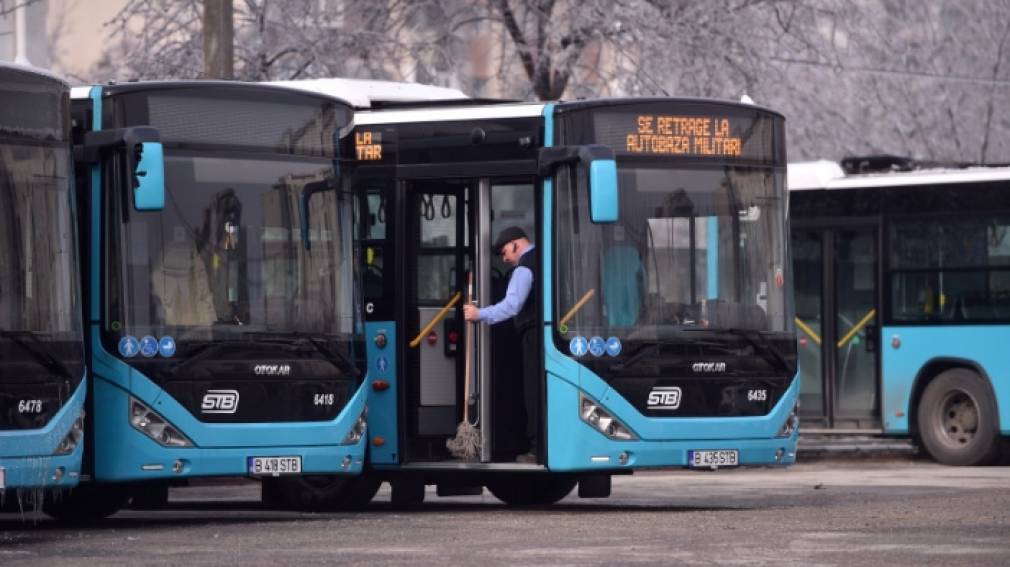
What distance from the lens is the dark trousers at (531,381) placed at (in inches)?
668

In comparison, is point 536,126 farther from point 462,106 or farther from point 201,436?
point 201,436

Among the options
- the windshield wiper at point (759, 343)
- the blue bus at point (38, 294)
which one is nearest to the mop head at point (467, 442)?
the windshield wiper at point (759, 343)

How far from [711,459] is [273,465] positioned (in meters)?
3.11

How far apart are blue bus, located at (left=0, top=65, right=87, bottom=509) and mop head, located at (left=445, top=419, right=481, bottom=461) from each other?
352cm

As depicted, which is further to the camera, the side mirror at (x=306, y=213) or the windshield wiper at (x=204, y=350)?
the side mirror at (x=306, y=213)

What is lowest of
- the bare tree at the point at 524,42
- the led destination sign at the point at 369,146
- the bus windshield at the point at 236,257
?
the bus windshield at the point at 236,257

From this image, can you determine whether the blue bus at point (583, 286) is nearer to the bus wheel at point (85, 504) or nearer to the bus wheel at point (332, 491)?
the bus wheel at point (332, 491)

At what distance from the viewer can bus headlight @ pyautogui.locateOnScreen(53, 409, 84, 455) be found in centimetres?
1435

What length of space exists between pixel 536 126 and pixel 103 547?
4767 millimetres

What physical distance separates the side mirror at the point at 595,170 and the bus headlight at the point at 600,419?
131 centimetres

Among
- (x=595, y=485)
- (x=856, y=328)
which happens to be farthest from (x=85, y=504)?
(x=856, y=328)

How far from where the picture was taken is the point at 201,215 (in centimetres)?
1583

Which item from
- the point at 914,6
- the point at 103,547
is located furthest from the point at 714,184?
the point at 914,6

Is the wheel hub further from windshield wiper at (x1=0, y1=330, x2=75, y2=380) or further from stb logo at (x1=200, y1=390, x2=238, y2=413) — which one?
windshield wiper at (x1=0, y1=330, x2=75, y2=380)
